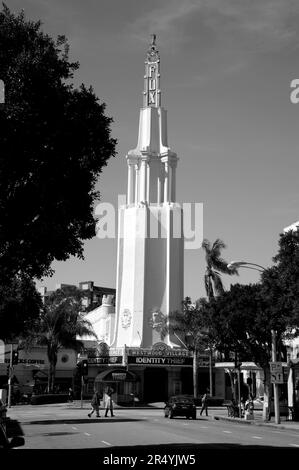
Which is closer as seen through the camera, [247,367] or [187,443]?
[187,443]

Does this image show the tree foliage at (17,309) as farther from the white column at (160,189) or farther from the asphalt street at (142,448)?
the white column at (160,189)

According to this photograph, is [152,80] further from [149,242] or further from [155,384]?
[155,384]

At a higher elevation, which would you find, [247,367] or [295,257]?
[295,257]

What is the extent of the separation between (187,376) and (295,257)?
5125 cm

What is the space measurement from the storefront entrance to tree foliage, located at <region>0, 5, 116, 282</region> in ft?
191

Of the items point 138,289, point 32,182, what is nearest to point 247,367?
point 138,289

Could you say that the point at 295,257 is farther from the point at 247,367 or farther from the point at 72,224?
the point at 247,367

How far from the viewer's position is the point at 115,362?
2835 inches

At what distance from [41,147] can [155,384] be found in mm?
61657

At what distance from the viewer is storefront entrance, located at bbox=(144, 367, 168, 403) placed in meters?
73.9

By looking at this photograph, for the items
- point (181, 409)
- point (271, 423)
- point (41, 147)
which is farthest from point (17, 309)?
point (41, 147)

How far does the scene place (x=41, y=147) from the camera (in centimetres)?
1638

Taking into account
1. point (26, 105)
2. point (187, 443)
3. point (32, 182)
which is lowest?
point (187, 443)

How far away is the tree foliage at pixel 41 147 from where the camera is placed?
15.7 metres
